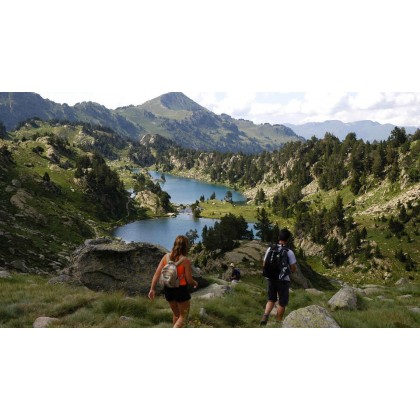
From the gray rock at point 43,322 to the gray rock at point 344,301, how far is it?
11.9m

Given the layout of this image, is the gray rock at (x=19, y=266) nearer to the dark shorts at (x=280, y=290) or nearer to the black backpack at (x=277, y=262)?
the dark shorts at (x=280, y=290)

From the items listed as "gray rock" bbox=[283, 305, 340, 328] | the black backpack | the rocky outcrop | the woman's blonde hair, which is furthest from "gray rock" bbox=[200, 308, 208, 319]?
the rocky outcrop

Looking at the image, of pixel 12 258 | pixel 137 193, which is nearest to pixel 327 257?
pixel 12 258

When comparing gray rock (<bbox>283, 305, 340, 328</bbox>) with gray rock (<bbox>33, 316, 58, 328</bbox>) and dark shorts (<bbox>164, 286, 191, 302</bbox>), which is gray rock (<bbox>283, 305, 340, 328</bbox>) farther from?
gray rock (<bbox>33, 316, 58, 328</bbox>)

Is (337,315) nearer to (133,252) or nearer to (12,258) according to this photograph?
(133,252)

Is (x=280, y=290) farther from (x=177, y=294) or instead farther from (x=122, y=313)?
(x=122, y=313)

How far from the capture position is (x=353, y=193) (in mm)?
142125

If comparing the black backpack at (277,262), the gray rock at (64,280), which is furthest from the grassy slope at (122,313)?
the gray rock at (64,280)

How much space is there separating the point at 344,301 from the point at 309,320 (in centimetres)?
676

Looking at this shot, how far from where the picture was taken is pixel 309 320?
11.0m

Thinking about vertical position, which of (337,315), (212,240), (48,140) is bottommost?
(212,240)

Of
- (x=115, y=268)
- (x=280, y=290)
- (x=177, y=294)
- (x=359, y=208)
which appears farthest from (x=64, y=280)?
(x=359, y=208)

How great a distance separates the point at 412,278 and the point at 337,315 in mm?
67898

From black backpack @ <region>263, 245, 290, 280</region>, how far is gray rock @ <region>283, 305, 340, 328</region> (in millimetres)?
1322
